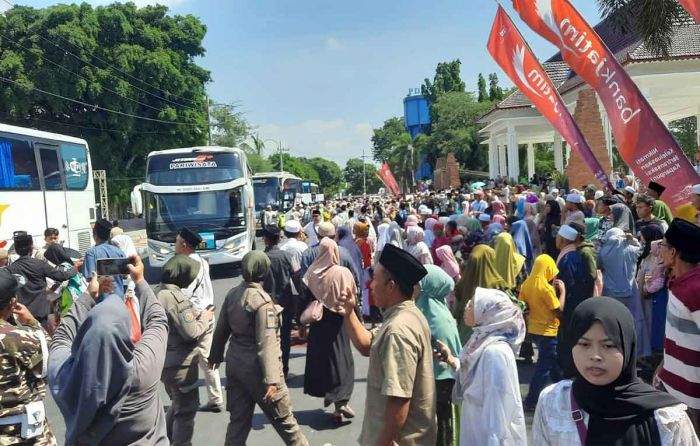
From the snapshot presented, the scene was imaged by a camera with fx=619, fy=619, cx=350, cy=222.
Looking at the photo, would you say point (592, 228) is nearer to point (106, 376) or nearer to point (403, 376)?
point (403, 376)

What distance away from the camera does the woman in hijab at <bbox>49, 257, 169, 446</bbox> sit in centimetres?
298

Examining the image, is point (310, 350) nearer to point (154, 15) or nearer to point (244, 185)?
point (244, 185)

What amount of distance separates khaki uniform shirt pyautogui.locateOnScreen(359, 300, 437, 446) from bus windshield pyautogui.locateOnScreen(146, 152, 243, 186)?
525 inches

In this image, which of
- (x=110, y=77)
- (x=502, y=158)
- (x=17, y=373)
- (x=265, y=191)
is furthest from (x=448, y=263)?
(x=110, y=77)

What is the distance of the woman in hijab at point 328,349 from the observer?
19.5 ft

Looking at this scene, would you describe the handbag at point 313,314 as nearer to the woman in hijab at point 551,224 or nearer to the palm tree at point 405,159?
the woman in hijab at point 551,224

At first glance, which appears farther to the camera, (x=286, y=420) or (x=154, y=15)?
(x=154, y=15)

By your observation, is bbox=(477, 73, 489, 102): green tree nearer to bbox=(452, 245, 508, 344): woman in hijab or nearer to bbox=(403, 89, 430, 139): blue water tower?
bbox=(403, 89, 430, 139): blue water tower

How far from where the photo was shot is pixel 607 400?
2232mm

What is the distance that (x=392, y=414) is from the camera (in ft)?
10.0

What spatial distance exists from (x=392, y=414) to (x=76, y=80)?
35.8 metres

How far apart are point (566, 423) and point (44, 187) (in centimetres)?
1527

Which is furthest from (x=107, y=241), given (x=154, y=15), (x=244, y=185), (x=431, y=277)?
(x=154, y=15)

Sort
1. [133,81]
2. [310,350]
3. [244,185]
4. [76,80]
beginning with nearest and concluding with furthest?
[310,350] → [244,185] → [76,80] → [133,81]
